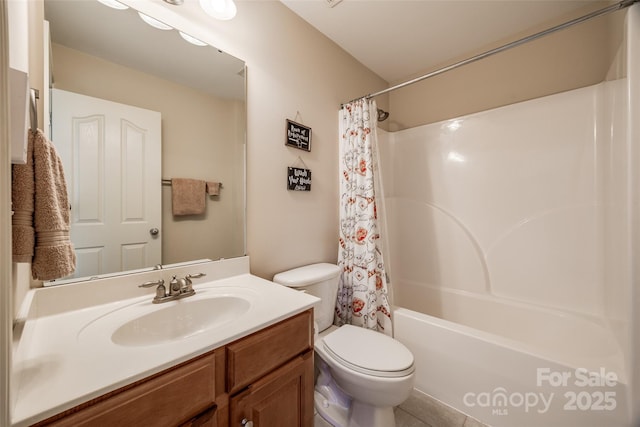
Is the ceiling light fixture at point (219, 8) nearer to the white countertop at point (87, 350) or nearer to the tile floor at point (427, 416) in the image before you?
the white countertop at point (87, 350)

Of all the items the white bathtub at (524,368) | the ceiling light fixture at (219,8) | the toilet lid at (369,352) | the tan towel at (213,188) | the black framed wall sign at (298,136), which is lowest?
the white bathtub at (524,368)

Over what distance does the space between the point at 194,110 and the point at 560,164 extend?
2319 millimetres

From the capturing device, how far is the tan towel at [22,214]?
0.50 m

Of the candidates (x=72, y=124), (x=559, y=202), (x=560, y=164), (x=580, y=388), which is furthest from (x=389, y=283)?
(x=72, y=124)

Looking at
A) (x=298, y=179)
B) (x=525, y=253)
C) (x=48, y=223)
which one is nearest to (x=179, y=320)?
(x=48, y=223)

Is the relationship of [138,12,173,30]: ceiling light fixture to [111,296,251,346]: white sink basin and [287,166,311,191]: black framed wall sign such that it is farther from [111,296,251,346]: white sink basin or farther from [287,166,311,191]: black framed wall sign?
[111,296,251,346]: white sink basin

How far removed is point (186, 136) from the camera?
1.18 m

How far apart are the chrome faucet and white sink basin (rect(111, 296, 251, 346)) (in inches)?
1.3

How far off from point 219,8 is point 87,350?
143 cm

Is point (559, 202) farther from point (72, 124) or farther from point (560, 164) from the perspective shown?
point (72, 124)

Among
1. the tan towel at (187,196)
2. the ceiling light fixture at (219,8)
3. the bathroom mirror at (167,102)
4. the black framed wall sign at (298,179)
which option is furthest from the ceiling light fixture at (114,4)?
the black framed wall sign at (298,179)

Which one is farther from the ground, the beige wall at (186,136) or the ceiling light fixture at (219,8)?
the ceiling light fixture at (219,8)

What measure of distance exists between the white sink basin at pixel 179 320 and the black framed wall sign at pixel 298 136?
0.99m

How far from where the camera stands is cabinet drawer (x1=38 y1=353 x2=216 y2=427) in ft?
1.69
